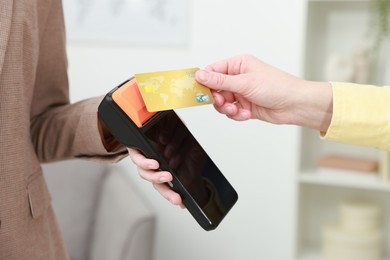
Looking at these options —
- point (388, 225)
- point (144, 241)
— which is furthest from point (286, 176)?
point (144, 241)

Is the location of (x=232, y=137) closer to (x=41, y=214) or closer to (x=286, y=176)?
(x=286, y=176)

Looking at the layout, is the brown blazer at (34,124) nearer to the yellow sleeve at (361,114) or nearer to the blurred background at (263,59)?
the yellow sleeve at (361,114)

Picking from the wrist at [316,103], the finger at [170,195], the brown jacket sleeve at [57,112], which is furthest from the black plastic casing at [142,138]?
the wrist at [316,103]

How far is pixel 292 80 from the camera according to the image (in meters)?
1.10

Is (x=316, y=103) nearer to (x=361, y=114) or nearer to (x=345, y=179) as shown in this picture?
(x=361, y=114)

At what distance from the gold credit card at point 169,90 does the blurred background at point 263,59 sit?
117cm

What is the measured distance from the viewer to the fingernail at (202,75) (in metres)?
1.05

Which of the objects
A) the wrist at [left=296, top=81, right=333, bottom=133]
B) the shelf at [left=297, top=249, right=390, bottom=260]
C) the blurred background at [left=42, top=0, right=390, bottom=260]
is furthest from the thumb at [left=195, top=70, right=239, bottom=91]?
the shelf at [left=297, top=249, right=390, bottom=260]

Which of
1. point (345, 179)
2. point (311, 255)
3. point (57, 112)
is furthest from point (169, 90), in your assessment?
point (311, 255)

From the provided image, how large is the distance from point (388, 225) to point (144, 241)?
3.35 feet

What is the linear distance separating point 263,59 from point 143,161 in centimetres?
162

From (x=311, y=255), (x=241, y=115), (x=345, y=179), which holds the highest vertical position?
(x=241, y=115)

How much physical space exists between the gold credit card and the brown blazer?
164 millimetres

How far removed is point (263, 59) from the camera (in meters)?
2.53
